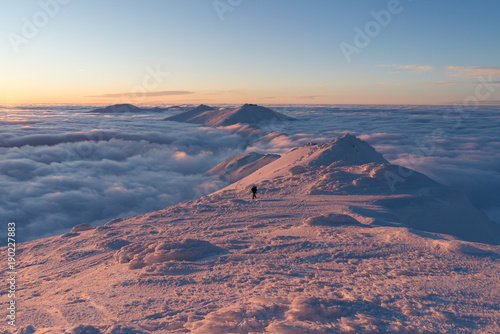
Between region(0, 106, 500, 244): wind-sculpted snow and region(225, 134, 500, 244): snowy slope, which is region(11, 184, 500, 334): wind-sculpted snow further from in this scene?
region(0, 106, 500, 244): wind-sculpted snow

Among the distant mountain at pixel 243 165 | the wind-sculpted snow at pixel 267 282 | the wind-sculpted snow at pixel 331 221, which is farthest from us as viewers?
the distant mountain at pixel 243 165

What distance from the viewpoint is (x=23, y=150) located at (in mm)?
83062

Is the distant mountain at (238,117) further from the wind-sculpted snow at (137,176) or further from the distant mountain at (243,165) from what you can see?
the distant mountain at (243,165)

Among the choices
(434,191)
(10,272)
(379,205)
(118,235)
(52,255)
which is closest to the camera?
(10,272)

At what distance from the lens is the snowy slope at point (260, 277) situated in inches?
179

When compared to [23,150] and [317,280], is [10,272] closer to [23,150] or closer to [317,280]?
[317,280]

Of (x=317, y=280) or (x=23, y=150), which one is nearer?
(x=317, y=280)

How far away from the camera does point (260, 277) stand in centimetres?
618

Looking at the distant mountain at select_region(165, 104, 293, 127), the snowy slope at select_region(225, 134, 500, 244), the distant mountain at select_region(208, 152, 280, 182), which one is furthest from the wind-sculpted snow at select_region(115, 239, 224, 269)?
the distant mountain at select_region(165, 104, 293, 127)

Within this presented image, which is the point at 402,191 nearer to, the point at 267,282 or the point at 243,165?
the point at 267,282

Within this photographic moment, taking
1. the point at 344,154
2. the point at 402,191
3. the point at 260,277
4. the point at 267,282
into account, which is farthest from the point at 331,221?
the point at 344,154

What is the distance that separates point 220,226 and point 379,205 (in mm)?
7372

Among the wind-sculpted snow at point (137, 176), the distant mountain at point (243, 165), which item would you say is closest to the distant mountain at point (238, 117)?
the wind-sculpted snow at point (137, 176)

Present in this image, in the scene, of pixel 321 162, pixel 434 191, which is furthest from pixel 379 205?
pixel 321 162
